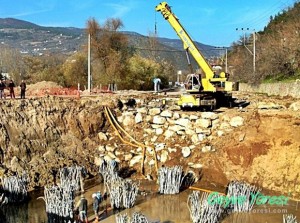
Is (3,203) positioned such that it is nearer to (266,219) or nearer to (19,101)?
(19,101)

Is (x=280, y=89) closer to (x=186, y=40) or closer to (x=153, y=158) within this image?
(x=186, y=40)

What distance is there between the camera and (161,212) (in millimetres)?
13414

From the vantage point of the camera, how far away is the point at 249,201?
13.0 m

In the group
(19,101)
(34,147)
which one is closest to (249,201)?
(34,147)

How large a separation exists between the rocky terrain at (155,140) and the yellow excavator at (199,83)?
0.81 m

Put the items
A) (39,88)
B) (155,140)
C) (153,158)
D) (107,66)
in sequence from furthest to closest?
1. (107,66)
2. (39,88)
3. (155,140)
4. (153,158)

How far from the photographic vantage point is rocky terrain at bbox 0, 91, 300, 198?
51.6 ft

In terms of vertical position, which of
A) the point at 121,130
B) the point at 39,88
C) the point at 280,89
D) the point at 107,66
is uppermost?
the point at 107,66

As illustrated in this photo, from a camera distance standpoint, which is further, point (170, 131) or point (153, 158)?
point (170, 131)

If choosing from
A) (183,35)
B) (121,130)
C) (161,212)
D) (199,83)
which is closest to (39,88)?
(121,130)

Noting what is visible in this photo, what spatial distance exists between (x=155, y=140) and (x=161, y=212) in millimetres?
5507

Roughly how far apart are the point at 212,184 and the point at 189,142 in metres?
2.57

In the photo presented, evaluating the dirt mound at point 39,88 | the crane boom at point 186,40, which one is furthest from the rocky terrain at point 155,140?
the dirt mound at point 39,88

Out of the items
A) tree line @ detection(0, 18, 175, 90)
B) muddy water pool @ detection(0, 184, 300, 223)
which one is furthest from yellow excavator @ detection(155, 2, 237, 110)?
tree line @ detection(0, 18, 175, 90)
